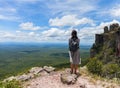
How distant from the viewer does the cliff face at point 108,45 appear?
124475 mm

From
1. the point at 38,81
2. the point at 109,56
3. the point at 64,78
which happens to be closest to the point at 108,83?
the point at 64,78

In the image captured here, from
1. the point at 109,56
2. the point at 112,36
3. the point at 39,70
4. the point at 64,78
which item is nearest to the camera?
the point at 64,78

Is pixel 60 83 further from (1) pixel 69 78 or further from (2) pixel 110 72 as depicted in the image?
(2) pixel 110 72

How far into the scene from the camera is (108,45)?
140625 millimetres

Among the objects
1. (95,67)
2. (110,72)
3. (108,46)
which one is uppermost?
(95,67)

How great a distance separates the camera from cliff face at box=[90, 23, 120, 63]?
124475mm

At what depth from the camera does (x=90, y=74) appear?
70.7 feet

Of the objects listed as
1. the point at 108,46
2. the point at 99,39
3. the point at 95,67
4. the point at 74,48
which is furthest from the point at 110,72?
the point at 99,39

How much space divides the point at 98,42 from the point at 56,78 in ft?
468

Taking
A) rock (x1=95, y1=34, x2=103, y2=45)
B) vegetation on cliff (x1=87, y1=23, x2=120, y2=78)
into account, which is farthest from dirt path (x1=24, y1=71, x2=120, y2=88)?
rock (x1=95, y1=34, x2=103, y2=45)

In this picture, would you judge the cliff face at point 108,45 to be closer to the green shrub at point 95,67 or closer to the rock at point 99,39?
the rock at point 99,39

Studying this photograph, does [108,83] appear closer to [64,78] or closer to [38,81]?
[64,78]

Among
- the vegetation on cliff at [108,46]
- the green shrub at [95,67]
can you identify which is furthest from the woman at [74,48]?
the vegetation on cliff at [108,46]

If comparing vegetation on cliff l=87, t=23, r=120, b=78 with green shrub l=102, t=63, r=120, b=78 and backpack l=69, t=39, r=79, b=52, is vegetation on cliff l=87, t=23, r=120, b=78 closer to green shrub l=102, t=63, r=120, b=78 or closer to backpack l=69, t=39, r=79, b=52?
green shrub l=102, t=63, r=120, b=78
